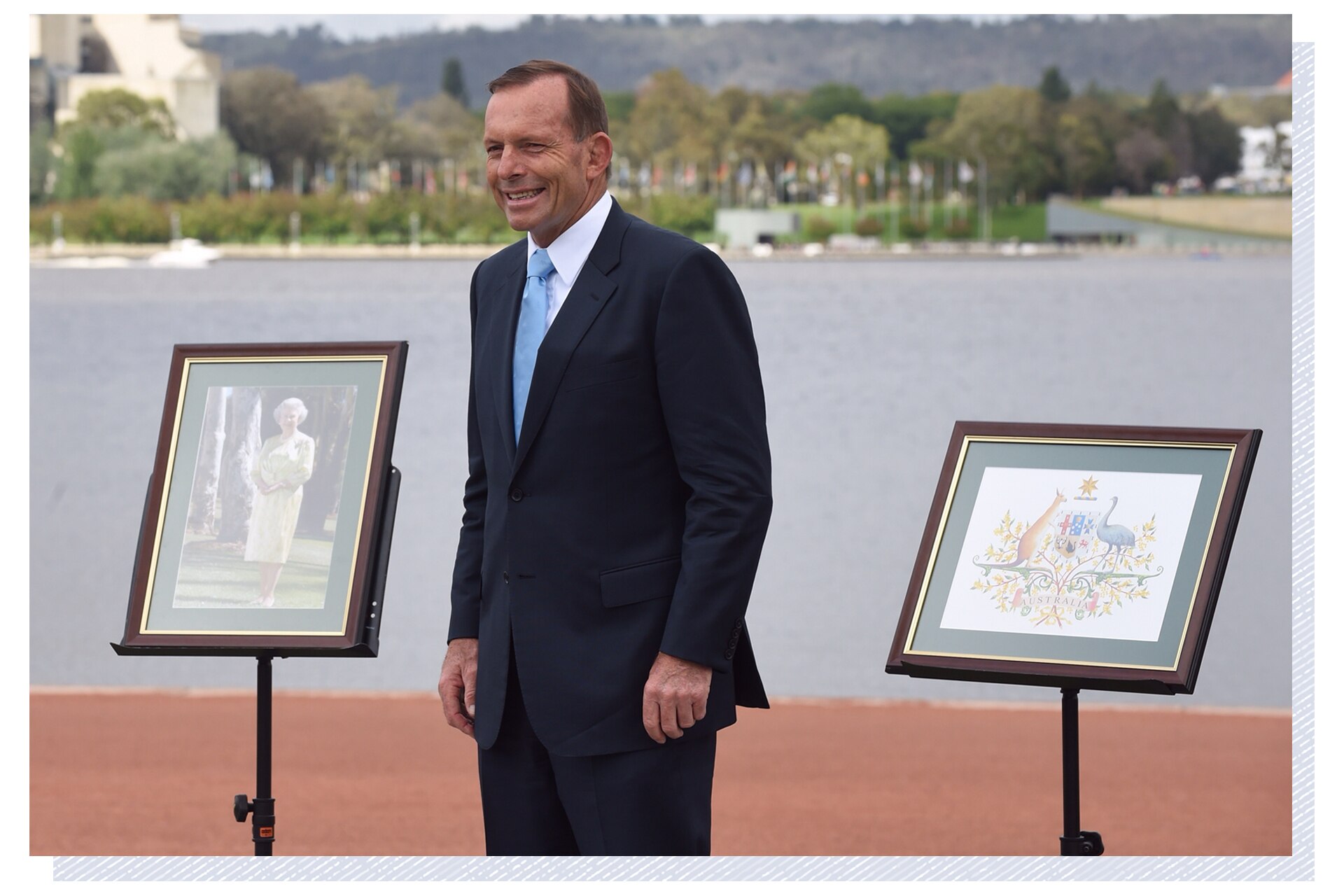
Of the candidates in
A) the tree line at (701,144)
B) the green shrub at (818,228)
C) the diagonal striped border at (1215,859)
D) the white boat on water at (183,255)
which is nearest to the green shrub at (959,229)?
the tree line at (701,144)

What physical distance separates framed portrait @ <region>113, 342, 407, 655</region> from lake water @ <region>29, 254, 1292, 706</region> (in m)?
5.39

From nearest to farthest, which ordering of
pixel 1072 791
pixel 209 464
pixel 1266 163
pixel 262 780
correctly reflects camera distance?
pixel 1072 791, pixel 262 780, pixel 209 464, pixel 1266 163

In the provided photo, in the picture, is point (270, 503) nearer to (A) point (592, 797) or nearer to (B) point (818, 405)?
(A) point (592, 797)

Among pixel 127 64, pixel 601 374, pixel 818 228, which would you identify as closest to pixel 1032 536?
pixel 601 374

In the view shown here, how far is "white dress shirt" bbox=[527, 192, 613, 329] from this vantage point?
2525 mm

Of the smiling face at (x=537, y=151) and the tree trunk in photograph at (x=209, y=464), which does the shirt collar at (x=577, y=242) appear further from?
the tree trunk in photograph at (x=209, y=464)

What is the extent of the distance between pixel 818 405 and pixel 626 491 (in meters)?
36.3

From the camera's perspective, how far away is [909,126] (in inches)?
3157

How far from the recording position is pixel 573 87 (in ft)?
8.09

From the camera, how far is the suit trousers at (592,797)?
2.47 meters

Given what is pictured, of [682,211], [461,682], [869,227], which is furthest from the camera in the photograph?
[869,227]

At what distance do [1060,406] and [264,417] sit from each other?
121ft

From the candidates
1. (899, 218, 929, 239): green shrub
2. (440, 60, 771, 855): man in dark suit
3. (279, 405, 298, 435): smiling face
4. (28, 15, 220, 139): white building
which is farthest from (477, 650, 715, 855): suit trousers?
(899, 218, 929, 239): green shrub

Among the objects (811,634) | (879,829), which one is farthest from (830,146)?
(879,829)
